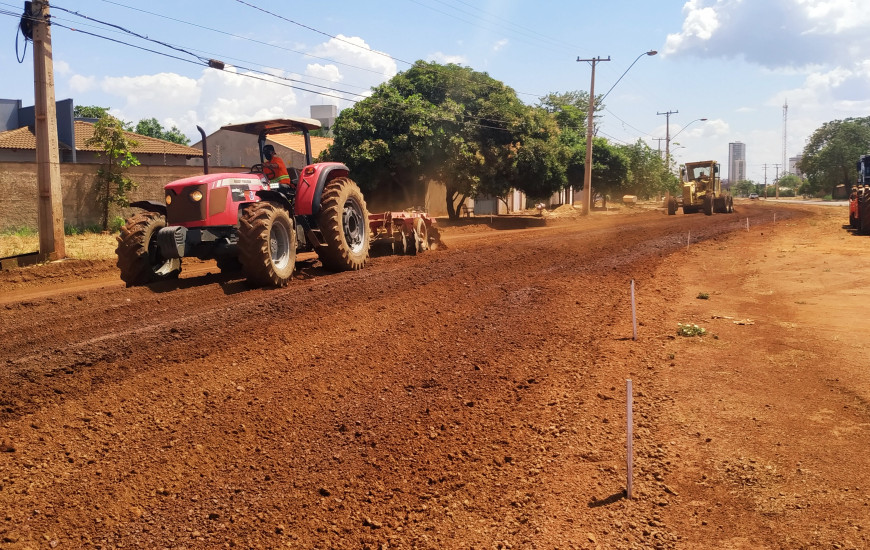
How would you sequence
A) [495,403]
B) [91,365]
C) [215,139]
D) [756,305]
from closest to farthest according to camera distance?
[495,403]
[91,365]
[756,305]
[215,139]

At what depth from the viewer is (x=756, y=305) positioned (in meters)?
10.4

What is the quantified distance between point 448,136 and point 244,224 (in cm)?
1859

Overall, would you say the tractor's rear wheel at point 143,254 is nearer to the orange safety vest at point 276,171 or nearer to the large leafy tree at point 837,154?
the orange safety vest at point 276,171

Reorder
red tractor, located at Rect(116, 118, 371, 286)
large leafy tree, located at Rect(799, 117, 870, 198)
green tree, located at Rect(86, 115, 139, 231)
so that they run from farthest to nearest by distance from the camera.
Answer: large leafy tree, located at Rect(799, 117, 870, 198) < green tree, located at Rect(86, 115, 139, 231) < red tractor, located at Rect(116, 118, 371, 286)

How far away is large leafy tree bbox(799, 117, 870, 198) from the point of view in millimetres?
82250

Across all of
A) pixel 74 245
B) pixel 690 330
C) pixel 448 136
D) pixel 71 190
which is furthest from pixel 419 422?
pixel 448 136

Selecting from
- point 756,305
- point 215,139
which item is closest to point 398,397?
point 756,305

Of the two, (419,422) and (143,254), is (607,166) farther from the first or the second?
(419,422)

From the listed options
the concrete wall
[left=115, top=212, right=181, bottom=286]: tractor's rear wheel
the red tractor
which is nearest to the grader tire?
the red tractor

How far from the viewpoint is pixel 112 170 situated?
856 inches

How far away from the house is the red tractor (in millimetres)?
20696

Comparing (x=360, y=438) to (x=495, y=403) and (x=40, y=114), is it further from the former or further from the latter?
(x=40, y=114)

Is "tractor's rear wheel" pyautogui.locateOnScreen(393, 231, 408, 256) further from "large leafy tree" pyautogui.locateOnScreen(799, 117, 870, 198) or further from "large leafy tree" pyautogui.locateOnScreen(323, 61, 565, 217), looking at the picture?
"large leafy tree" pyautogui.locateOnScreen(799, 117, 870, 198)

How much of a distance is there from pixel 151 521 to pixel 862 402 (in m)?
5.53
